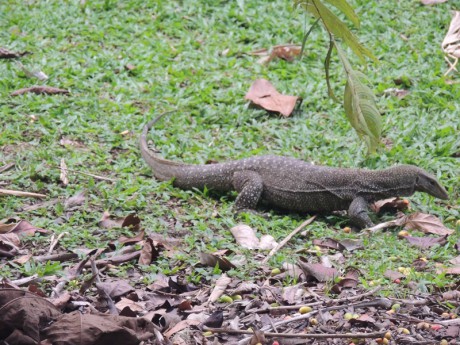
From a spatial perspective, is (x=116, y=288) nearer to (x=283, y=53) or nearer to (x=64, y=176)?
(x=64, y=176)

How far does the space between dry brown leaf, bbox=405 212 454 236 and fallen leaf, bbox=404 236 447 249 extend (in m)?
0.17

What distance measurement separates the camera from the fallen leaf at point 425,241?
6.54 meters

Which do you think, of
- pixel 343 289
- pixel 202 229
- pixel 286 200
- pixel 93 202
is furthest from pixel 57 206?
pixel 343 289

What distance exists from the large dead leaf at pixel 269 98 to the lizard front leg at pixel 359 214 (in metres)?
2.10

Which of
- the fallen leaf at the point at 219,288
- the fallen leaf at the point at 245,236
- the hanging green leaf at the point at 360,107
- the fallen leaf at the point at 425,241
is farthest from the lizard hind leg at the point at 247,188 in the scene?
the hanging green leaf at the point at 360,107

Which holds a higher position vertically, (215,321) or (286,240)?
(215,321)

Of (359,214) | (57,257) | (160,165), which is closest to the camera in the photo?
(57,257)

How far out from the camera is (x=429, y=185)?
24.5ft

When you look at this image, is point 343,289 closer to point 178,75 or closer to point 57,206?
point 57,206

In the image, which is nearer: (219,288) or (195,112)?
(219,288)

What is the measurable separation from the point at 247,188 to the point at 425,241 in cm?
184

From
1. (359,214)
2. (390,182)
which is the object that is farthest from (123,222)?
(390,182)

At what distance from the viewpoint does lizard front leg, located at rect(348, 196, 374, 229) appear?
7.29 m

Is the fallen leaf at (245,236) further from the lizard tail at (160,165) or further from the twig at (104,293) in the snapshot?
the twig at (104,293)
